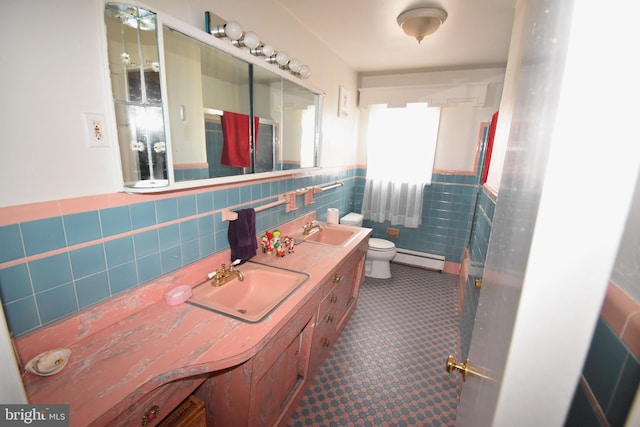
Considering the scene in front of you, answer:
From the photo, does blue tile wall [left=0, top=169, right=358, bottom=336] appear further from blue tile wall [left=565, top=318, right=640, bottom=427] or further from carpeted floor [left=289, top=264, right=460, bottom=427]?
blue tile wall [left=565, top=318, right=640, bottom=427]

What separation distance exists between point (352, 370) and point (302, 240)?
38.5 inches

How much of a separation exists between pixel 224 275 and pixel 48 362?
0.70 meters

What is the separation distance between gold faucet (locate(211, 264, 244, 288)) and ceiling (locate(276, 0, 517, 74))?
1.73 metres

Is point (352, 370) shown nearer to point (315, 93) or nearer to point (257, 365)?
point (257, 365)

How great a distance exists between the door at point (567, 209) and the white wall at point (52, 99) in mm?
1222

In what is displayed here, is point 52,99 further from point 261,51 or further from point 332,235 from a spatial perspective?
point 332,235

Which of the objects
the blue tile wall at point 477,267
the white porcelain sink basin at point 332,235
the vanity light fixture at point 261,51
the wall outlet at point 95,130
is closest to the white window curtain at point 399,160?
the white porcelain sink basin at point 332,235

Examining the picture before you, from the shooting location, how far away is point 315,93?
2.20 meters

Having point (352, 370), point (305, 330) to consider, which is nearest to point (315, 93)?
point (305, 330)

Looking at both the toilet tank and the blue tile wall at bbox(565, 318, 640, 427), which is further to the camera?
the toilet tank

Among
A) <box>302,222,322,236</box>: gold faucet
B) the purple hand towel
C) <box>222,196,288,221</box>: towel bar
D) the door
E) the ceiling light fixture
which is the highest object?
the ceiling light fixture

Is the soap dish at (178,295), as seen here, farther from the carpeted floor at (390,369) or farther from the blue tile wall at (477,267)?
the blue tile wall at (477,267)

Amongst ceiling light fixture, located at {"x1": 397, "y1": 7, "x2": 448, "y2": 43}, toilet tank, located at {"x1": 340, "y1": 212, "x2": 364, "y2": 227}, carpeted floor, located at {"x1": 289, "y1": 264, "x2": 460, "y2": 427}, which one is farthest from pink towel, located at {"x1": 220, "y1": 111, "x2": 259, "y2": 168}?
toilet tank, located at {"x1": 340, "y1": 212, "x2": 364, "y2": 227}

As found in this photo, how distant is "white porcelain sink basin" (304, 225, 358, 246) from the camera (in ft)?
7.63
